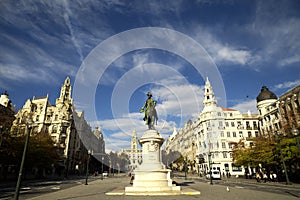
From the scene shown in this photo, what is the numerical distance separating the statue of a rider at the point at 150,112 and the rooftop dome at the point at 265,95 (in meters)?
57.5

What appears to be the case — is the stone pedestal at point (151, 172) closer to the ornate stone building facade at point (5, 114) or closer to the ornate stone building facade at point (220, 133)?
the ornate stone building facade at point (5, 114)

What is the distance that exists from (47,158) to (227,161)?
5251cm

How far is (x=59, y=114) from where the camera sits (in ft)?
237

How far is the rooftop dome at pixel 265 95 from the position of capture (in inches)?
2566

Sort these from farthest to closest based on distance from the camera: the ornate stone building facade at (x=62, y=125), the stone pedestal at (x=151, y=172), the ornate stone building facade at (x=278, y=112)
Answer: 1. the ornate stone building facade at (x=62, y=125)
2. the ornate stone building facade at (x=278, y=112)
3. the stone pedestal at (x=151, y=172)

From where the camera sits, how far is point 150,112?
68.0 ft

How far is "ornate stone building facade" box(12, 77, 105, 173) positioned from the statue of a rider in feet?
177

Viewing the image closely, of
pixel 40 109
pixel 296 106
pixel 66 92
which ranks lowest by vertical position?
pixel 296 106

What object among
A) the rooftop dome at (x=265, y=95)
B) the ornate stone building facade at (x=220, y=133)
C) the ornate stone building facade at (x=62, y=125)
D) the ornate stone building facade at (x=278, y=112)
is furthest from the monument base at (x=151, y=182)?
the rooftop dome at (x=265, y=95)

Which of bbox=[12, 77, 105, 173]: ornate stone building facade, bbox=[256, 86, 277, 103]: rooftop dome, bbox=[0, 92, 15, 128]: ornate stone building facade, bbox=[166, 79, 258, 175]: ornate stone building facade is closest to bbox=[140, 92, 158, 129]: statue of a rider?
bbox=[0, 92, 15, 128]: ornate stone building facade

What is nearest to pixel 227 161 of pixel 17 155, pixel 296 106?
pixel 296 106

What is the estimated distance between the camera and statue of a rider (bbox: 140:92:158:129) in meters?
20.5

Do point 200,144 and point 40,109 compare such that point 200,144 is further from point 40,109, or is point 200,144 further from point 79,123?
point 40,109

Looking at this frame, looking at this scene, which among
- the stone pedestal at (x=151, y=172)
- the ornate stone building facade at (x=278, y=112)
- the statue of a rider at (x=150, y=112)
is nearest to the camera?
the stone pedestal at (x=151, y=172)
